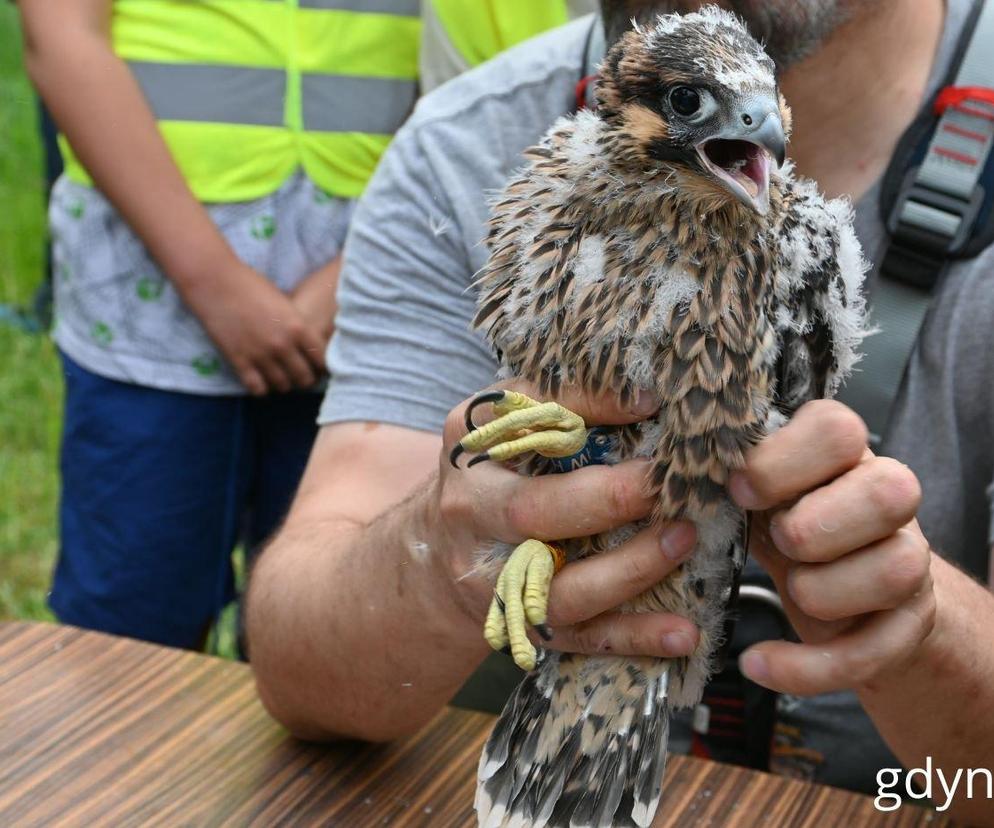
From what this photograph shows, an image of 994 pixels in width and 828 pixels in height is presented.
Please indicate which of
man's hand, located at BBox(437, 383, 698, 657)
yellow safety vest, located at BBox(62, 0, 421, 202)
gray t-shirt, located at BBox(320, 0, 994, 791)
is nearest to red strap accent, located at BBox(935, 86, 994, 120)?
gray t-shirt, located at BBox(320, 0, 994, 791)

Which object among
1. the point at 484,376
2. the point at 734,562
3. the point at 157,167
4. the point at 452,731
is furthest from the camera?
the point at 157,167

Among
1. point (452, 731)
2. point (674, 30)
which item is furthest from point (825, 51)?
point (452, 731)

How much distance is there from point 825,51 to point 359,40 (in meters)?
1.04

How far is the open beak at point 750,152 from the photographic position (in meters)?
1.26

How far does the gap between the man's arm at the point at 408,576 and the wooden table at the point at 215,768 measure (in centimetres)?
6

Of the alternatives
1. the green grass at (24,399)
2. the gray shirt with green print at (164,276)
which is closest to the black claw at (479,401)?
the gray shirt with green print at (164,276)

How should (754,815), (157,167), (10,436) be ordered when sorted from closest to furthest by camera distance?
(754,815)
(157,167)
(10,436)

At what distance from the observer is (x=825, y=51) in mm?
1977

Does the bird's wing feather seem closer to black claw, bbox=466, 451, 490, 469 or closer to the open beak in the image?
the open beak

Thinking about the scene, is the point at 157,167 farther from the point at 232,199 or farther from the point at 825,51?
the point at 825,51

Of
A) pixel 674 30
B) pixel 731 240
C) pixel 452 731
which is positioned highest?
pixel 674 30

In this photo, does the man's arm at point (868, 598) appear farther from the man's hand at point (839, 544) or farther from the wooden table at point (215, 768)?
the wooden table at point (215, 768)

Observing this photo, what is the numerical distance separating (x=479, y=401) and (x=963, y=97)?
0.94m

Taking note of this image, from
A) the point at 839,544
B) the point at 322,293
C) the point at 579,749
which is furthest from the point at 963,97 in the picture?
the point at 322,293
